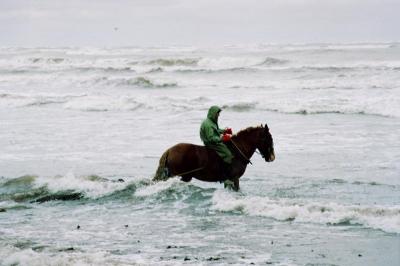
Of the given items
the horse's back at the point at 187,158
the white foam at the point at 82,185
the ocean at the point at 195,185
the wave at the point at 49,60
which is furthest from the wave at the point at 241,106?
the wave at the point at 49,60

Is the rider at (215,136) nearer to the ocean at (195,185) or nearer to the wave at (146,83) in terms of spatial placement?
the ocean at (195,185)

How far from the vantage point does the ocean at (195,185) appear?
9.03m

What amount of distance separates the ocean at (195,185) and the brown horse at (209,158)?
28 centimetres

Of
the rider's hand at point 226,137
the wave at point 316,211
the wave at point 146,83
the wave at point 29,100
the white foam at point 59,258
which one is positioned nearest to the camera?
the white foam at point 59,258

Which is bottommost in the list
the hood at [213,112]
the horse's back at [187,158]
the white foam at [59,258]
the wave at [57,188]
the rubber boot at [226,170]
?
the wave at [57,188]

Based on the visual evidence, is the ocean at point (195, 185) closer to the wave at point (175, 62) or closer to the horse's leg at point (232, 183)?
the horse's leg at point (232, 183)

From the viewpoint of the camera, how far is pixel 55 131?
24.2 meters

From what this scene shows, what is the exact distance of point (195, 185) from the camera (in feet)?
45.9

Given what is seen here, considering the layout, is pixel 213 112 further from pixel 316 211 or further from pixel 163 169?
pixel 316 211

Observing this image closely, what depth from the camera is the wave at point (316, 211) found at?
33.7ft

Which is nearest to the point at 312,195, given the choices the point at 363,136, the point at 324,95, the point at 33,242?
the point at 33,242

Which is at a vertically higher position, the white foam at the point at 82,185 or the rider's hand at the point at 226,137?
the rider's hand at the point at 226,137

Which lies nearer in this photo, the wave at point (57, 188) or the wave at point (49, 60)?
the wave at point (57, 188)

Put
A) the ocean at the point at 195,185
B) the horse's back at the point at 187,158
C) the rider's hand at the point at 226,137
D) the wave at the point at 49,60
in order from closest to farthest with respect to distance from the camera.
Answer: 1. the ocean at the point at 195,185
2. the horse's back at the point at 187,158
3. the rider's hand at the point at 226,137
4. the wave at the point at 49,60
